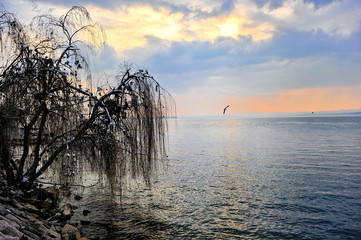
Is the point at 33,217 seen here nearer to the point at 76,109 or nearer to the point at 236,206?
the point at 76,109

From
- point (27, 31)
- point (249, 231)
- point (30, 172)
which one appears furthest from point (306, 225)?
point (27, 31)

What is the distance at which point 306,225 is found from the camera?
10156mm

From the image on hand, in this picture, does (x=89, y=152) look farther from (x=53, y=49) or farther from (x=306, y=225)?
(x=306, y=225)

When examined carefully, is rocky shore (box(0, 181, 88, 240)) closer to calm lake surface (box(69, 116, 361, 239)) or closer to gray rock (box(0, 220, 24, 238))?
gray rock (box(0, 220, 24, 238))

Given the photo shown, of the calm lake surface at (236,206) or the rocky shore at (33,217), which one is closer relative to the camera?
the rocky shore at (33,217)

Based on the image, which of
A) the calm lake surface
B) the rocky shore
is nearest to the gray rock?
the rocky shore

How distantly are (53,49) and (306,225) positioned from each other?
12030 mm

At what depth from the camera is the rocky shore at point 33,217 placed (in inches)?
221

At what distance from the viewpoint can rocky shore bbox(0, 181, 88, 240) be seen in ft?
18.5

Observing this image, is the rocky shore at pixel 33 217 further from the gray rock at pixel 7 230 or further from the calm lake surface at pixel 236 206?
the calm lake surface at pixel 236 206

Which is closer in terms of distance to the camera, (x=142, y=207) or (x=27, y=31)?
(x=27, y=31)

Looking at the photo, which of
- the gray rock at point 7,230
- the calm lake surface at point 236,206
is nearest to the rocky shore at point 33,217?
the gray rock at point 7,230

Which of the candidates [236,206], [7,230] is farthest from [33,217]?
[236,206]

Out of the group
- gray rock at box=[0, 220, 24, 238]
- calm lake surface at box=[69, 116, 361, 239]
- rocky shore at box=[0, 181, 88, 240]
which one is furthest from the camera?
calm lake surface at box=[69, 116, 361, 239]
